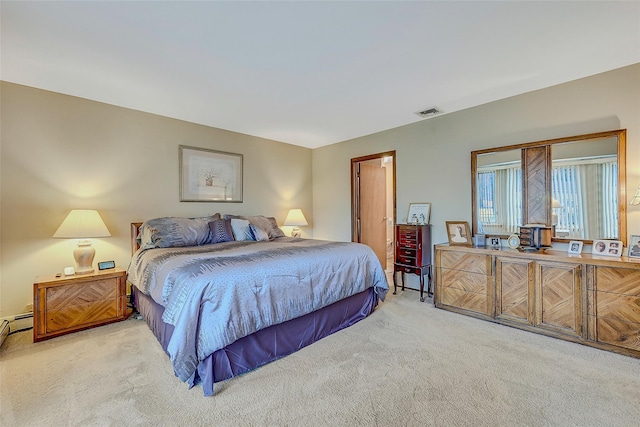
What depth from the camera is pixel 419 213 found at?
4000 mm

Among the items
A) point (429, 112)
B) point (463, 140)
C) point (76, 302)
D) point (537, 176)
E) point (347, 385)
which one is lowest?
point (347, 385)

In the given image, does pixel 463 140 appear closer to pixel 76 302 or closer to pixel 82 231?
pixel 82 231

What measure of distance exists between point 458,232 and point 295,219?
8.56 ft

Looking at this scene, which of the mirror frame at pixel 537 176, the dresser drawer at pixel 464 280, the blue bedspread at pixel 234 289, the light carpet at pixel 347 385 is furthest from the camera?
the dresser drawer at pixel 464 280

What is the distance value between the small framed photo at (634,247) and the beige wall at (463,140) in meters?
0.13

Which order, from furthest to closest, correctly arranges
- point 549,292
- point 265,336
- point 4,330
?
point 549,292
point 4,330
point 265,336

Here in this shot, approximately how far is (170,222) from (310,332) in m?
2.10

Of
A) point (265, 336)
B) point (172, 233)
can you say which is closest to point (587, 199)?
point (265, 336)

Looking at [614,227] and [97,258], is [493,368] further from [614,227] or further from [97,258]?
[97,258]

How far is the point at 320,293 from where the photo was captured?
247 centimetres

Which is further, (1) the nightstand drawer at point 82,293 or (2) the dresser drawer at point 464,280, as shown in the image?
(2) the dresser drawer at point 464,280

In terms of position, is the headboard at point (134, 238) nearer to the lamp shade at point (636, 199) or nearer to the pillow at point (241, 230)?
the pillow at point (241, 230)

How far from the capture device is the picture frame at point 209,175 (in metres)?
3.92

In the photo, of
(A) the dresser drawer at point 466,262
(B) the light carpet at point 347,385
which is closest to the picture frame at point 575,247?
(A) the dresser drawer at point 466,262
